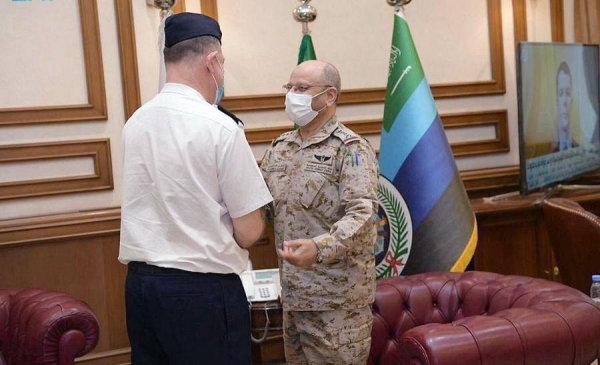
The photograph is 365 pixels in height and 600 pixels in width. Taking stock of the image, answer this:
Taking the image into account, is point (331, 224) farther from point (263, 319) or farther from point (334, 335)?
point (263, 319)

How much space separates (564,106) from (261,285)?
7.53 ft

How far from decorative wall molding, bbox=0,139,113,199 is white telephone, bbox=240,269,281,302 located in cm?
91

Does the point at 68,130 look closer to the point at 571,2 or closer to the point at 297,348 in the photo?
the point at 297,348

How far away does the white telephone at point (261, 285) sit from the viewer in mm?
2881

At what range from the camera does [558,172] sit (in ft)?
13.9

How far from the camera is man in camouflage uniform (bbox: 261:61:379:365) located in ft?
7.31

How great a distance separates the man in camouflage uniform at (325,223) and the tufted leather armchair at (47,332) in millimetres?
736

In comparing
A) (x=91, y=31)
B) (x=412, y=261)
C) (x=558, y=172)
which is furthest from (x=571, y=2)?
(x=91, y=31)

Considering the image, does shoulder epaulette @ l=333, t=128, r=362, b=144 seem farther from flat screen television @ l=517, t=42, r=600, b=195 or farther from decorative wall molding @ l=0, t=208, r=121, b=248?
flat screen television @ l=517, t=42, r=600, b=195

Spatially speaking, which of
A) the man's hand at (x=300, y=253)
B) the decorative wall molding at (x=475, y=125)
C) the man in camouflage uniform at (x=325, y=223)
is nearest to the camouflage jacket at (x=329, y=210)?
the man in camouflage uniform at (x=325, y=223)

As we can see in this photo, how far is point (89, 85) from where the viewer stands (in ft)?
11.3

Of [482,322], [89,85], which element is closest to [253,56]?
[89,85]

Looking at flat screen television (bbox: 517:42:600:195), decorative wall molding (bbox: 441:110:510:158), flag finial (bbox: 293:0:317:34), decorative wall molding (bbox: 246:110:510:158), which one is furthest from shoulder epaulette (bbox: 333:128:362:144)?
decorative wall molding (bbox: 441:110:510:158)

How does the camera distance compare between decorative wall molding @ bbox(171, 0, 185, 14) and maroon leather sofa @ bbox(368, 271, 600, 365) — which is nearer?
maroon leather sofa @ bbox(368, 271, 600, 365)
